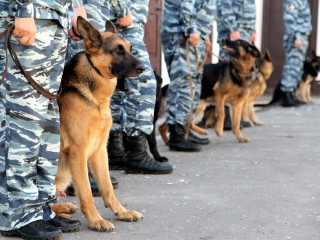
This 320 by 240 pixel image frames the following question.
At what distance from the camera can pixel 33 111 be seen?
3275 millimetres

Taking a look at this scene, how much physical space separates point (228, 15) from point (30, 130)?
17.9 feet

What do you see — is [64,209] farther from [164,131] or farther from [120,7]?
[164,131]

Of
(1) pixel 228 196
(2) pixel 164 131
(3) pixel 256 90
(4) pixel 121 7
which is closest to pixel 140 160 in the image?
(1) pixel 228 196

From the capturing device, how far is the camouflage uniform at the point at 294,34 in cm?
1154

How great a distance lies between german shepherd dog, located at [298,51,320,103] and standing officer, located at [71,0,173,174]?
8.00 metres

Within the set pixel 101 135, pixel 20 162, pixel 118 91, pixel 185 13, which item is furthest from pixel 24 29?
pixel 185 13

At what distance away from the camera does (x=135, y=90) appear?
204 inches

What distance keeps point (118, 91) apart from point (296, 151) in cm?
237

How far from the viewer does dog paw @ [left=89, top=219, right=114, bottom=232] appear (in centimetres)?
363

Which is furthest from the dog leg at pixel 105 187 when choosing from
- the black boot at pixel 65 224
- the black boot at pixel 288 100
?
the black boot at pixel 288 100

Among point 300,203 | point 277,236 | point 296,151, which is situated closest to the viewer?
point 277,236

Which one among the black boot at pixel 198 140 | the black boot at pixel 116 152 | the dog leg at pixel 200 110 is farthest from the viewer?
the dog leg at pixel 200 110

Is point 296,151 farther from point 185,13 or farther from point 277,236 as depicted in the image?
point 277,236

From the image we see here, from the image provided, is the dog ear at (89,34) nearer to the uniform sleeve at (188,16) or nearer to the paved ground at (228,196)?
the paved ground at (228,196)
